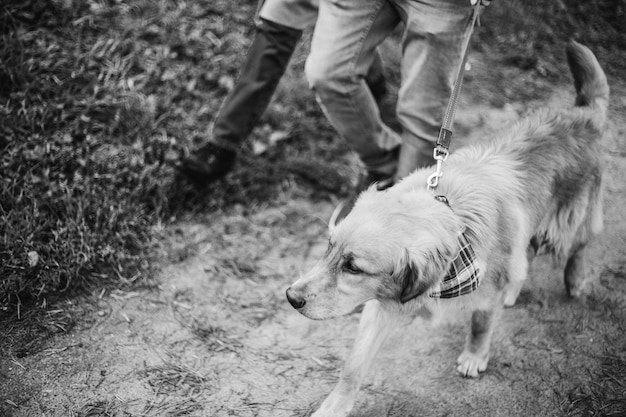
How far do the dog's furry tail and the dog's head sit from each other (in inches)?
55.6

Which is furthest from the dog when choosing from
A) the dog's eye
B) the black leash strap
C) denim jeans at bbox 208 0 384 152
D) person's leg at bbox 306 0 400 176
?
denim jeans at bbox 208 0 384 152

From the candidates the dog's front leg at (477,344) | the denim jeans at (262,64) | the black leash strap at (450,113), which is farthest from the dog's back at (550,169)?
the denim jeans at (262,64)

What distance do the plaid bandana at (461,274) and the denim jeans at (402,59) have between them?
2.87 feet

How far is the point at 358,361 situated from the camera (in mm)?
2496

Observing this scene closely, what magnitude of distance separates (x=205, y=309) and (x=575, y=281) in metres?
2.27

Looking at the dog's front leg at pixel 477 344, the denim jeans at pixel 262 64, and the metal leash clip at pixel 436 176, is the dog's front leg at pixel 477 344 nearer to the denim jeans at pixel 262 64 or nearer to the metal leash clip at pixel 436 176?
the metal leash clip at pixel 436 176

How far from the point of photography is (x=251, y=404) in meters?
2.62

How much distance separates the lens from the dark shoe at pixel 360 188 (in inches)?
141

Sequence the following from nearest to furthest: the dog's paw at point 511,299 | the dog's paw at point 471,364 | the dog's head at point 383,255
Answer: the dog's head at point 383,255 → the dog's paw at point 471,364 → the dog's paw at point 511,299

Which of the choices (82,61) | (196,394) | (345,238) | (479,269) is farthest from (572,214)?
(82,61)

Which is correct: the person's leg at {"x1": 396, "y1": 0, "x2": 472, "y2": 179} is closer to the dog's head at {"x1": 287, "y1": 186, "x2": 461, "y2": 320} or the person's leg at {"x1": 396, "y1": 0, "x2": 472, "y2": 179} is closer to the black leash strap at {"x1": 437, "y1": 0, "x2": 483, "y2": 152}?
the black leash strap at {"x1": 437, "y1": 0, "x2": 483, "y2": 152}

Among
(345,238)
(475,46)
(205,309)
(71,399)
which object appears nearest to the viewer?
(345,238)

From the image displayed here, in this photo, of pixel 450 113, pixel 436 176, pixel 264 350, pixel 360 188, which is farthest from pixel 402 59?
pixel 264 350

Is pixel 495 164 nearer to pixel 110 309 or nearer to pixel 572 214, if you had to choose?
pixel 572 214
